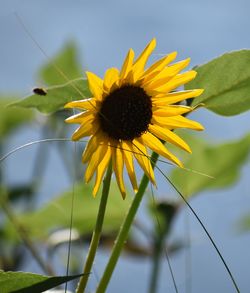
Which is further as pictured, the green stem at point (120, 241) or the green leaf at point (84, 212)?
the green leaf at point (84, 212)

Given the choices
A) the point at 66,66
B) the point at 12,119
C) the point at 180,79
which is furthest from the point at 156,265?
the point at 12,119

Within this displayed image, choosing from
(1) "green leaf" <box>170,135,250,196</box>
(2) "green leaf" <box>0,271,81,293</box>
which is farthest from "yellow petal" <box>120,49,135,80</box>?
(1) "green leaf" <box>170,135,250,196</box>

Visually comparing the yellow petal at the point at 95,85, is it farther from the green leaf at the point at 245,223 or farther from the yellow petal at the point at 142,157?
the green leaf at the point at 245,223

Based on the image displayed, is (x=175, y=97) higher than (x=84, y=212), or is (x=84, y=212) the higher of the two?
(x=175, y=97)

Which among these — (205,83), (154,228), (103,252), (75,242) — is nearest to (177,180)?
(154,228)

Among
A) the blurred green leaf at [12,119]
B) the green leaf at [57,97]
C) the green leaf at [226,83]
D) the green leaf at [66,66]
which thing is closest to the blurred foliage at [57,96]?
the green leaf at [57,97]

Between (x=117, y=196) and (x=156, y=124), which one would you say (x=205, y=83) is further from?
(x=117, y=196)

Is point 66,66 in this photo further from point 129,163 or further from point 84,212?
point 129,163
